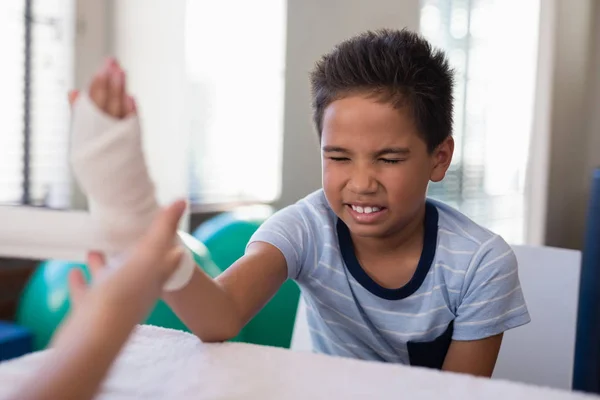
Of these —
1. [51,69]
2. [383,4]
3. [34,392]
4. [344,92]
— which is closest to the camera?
[34,392]

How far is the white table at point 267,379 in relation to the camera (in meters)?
0.56

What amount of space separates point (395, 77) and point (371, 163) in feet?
0.43

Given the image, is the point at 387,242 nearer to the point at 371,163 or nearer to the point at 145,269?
the point at 371,163

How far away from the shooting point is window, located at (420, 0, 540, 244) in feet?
9.27

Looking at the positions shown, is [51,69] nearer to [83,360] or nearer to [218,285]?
[218,285]

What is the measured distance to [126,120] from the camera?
1.61 feet

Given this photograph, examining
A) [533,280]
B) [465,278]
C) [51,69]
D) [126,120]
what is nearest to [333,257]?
[465,278]

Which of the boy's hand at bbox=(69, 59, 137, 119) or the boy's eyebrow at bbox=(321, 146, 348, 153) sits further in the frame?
the boy's eyebrow at bbox=(321, 146, 348, 153)

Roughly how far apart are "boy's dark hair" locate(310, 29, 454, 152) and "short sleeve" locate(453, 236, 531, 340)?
0.18m

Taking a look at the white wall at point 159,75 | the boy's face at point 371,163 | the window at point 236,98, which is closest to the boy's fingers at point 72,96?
the boy's face at point 371,163

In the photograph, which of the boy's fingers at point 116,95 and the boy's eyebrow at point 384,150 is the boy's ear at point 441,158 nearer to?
the boy's eyebrow at point 384,150

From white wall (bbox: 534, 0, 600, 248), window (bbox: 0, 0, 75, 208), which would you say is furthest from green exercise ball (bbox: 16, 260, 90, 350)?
white wall (bbox: 534, 0, 600, 248)

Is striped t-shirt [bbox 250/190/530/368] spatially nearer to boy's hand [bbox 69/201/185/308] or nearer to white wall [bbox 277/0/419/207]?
boy's hand [bbox 69/201/185/308]

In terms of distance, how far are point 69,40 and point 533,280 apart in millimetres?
1631
